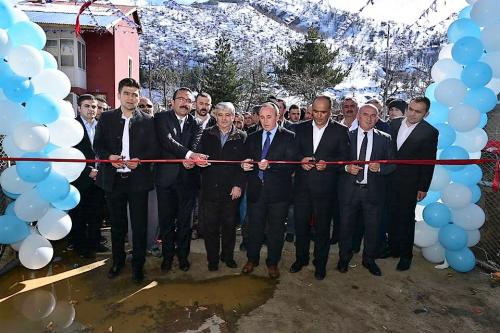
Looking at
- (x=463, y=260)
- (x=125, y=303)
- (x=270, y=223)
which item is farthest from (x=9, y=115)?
(x=463, y=260)

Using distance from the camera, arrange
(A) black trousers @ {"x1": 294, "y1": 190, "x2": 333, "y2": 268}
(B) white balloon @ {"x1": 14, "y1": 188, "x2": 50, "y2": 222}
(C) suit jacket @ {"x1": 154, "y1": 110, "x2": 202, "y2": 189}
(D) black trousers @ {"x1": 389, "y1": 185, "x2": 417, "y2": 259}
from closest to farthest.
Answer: (B) white balloon @ {"x1": 14, "y1": 188, "x2": 50, "y2": 222} → (C) suit jacket @ {"x1": 154, "y1": 110, "x2": 202, "y2": 189} → (A) black trousers @ {"x1": 294, "y1": 190, "x2": 333, "y2": 268} → (D) black trousers @ {"x1": 389, "y1": 185, "x2": 417, "y2": 259}

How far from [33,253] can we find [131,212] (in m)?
1.06

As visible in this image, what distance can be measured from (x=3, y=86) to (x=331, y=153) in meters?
3.32

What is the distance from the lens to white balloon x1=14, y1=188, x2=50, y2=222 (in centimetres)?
372

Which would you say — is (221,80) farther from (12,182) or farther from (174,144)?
(12,182)

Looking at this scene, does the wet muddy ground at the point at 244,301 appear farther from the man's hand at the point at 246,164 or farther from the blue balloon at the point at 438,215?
the man's hand at the point at 246,164

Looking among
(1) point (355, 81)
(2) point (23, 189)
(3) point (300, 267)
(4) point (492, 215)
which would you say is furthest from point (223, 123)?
(1) point (355, 81)

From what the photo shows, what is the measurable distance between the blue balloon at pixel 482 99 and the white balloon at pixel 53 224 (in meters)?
4.69

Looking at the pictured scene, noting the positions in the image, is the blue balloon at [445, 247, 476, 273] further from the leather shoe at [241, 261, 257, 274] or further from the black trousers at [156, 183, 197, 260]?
the black trousers at [156, 183, 197, 260]

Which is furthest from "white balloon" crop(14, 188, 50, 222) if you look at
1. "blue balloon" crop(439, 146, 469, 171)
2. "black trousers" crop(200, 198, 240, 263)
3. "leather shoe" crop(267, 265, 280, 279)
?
"blue balloon" crop(439, 146, 469, 171)

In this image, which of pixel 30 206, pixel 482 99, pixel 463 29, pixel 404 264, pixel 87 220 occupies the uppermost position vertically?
pixel 463 29

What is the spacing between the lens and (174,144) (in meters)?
3.94

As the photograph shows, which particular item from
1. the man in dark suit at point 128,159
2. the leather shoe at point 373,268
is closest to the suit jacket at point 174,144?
the man in dark suit at point 128,159

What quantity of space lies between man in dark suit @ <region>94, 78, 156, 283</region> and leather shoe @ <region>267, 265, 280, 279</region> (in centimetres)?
139
